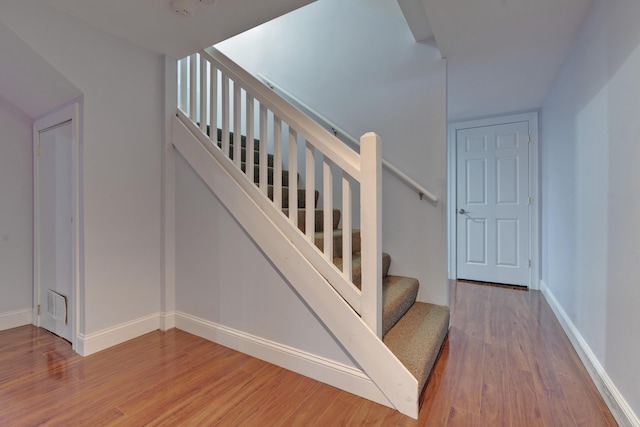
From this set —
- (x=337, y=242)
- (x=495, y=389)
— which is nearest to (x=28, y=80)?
(x=337, y=242)

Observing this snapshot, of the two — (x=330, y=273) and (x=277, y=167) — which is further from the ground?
(x=277, y=167)

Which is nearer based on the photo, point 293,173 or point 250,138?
point 293,173

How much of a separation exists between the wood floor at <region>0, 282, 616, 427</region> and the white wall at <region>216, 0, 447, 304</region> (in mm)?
659

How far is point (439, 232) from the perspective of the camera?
2.31 m

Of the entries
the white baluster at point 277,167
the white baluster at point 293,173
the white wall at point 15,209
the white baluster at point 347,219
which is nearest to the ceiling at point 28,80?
the white wall at point 15,209

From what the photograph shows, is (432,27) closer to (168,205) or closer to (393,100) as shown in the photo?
(393,100)

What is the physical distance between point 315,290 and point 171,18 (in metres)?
1.87

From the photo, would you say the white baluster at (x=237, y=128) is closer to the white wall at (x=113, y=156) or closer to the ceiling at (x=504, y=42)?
the white wall at (x=113, y=156)

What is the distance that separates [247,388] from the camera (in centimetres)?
161

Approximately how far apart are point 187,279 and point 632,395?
2586 mm

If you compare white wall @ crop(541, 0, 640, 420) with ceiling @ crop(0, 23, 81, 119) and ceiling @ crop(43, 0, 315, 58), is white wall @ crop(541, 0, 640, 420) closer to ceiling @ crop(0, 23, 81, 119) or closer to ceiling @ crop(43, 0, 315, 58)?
ceiling @ crop(43, 0, 315, 58)

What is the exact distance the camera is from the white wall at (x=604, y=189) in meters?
1.30

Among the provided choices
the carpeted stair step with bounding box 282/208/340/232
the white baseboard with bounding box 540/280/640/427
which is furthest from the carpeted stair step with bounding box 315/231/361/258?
the white baseboard with bounding box 540/280/640/427

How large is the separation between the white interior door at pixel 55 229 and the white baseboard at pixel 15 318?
180 millimetres
